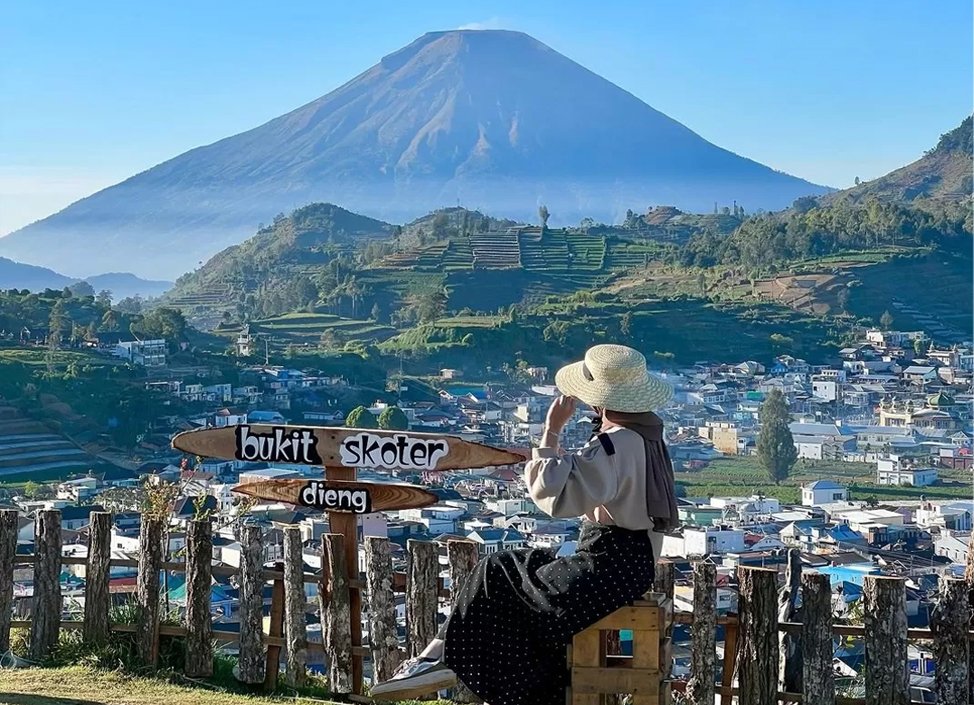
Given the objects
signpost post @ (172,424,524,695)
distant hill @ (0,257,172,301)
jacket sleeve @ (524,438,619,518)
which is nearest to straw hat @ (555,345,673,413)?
jacket sleeve @ (524,438,619,518)

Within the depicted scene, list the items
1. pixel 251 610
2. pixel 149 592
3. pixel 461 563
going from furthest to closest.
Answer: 1. pixel 149 592
2. pixel 251 610
3. pixel 461 563

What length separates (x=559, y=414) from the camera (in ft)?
11.1

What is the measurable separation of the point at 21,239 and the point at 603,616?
173 metres

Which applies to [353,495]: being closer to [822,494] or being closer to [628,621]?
[628,621]

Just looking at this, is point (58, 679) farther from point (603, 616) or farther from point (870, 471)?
point (870, 471)


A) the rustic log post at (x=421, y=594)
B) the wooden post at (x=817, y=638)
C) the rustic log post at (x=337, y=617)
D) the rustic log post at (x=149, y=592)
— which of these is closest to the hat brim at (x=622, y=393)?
the wooden post at (x=817, y=638)

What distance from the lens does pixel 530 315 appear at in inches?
2101

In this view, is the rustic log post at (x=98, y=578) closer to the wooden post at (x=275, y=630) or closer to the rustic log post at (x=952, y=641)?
the wooden post at (x=275, y=630)

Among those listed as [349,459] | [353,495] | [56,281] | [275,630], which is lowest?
[275,630]

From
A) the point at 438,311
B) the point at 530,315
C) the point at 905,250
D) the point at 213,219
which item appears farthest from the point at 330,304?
the point at 213,219

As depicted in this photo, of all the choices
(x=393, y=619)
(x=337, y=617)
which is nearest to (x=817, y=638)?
(x=393, y=619)

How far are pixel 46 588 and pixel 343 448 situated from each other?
1281 mm

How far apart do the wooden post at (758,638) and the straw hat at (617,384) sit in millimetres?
843

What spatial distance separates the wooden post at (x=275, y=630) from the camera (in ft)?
15.4
